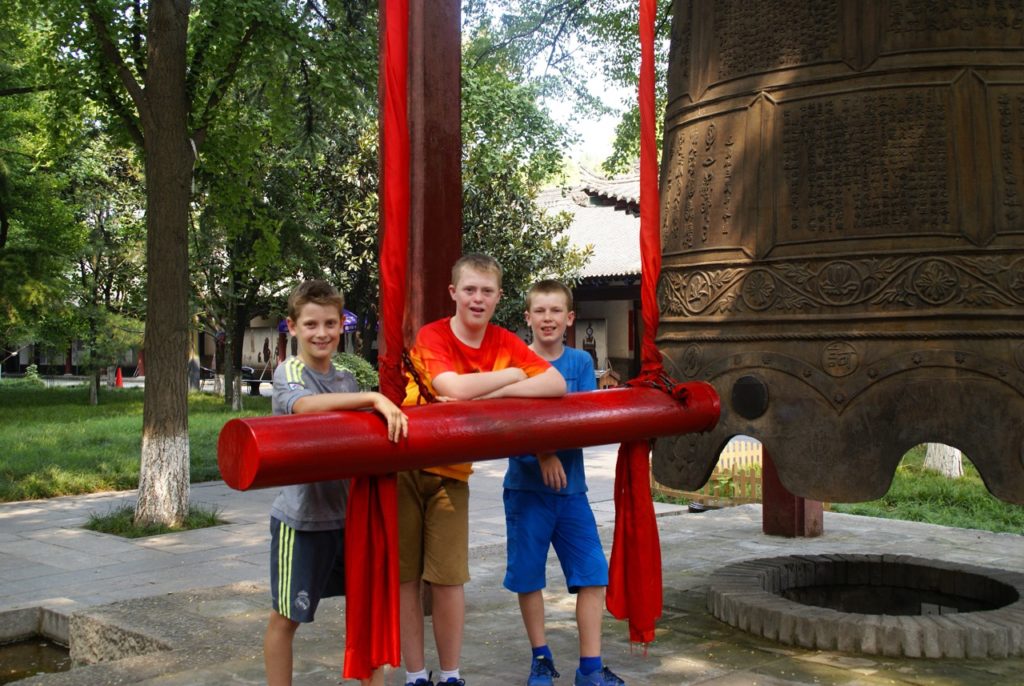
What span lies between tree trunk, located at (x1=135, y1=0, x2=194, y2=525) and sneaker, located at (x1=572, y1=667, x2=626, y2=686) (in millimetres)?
5580

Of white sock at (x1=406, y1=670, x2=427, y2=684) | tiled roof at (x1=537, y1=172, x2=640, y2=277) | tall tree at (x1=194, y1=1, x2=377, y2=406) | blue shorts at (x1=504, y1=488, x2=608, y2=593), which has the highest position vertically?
tiled roof at (x1=537, y1=172, x2=640, y2=277)

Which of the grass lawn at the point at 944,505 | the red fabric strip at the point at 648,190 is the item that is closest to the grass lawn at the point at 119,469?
the grass lawn at the point at 944,505

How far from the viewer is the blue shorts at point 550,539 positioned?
12.4 ft

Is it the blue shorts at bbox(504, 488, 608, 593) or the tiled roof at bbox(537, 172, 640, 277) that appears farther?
the tiled roof at bbox(537, 172, 640, 277)

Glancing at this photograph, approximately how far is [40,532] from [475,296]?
6695 millimetres

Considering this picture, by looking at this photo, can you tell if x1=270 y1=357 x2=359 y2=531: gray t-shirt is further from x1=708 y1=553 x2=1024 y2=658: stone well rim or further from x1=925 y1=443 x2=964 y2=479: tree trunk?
x1=925 y1=443 x2=964 y2=479: tree trunk

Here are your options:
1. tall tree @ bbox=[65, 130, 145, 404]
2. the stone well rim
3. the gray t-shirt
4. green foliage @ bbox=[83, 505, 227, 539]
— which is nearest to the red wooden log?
the gray t-shirt

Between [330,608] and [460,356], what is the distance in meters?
2.17

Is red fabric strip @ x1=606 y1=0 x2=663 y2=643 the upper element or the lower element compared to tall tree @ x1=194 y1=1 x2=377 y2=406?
lower

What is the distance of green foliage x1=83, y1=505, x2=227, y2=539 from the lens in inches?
337

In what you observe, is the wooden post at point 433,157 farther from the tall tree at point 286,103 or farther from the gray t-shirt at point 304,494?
the tall tree at point 286,103

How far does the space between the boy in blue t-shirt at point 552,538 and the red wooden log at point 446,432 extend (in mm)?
428

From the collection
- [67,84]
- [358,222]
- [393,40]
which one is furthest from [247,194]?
[358,222]

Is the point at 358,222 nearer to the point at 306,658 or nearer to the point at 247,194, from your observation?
the point at 247,194
